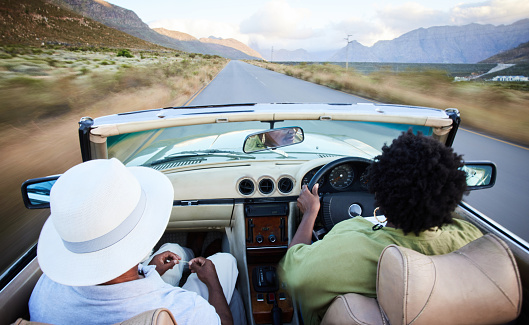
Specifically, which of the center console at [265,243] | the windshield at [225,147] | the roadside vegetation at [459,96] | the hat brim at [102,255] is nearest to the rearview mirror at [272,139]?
the windshield at [225,147]

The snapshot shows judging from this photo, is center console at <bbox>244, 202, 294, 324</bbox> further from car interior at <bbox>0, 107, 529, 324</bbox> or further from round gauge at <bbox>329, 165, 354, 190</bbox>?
round gauge at <bbox>329, 165, 354, 190</bbox>

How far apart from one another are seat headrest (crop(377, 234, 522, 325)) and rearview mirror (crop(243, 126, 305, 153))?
64.5 inches

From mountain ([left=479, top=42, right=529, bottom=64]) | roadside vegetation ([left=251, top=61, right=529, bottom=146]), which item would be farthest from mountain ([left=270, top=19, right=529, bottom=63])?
roadside vegetation ([left=251, top=61, right=529, bottom=146])

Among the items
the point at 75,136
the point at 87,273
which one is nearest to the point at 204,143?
the point at 87,273

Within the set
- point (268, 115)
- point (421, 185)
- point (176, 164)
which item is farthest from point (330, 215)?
point (176, 164)

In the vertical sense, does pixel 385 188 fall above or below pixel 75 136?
above

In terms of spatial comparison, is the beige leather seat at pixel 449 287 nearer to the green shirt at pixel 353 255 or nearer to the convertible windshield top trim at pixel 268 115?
the green shirt at pixel 353 255

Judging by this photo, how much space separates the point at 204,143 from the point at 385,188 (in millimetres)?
2312

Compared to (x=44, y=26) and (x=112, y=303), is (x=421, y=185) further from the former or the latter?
(x=44, y=26)

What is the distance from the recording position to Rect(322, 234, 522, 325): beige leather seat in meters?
1.17

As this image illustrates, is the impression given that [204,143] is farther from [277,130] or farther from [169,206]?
[169,206]

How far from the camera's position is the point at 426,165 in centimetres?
138

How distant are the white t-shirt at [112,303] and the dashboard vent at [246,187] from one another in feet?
5.04

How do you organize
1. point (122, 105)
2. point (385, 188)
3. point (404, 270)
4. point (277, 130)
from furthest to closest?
point (122, 105)
point (277, 130)
point (385, 188)
point (404, 270)
